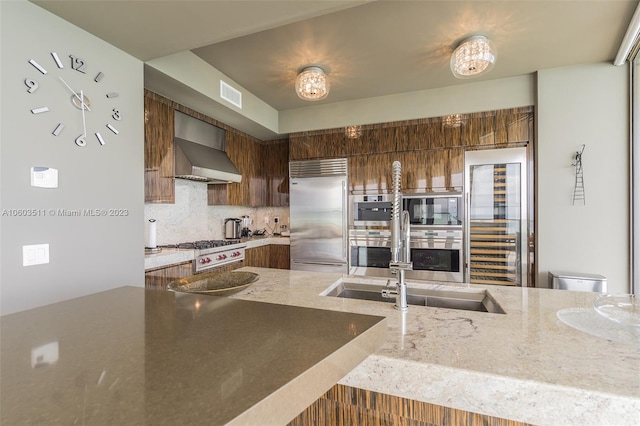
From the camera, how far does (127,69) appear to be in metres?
2.01

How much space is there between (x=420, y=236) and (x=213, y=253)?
222 centimetres

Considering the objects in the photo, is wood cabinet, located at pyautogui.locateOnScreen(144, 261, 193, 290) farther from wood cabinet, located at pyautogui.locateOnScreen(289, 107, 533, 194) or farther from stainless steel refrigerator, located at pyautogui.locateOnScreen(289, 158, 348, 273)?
wood cabinet, located at pyautogui.locateOnScreen(289, 107, 533, 194)

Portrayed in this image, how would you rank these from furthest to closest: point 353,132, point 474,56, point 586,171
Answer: point 353,132
point 586,171
point 474,56

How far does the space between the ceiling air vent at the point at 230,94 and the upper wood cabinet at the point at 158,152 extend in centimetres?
51

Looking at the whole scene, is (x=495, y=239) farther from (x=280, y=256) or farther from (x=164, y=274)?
(x=164, y=274)

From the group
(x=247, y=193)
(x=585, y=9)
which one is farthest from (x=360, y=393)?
(x=247, y=193)

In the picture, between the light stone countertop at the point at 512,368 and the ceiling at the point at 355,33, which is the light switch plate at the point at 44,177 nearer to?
the ceiling at the point at 355,33

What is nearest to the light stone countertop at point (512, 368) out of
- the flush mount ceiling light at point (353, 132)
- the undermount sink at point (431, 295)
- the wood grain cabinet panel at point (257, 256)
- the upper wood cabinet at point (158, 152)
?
the undermount sink at point (431, 295)

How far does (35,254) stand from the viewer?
1.53 meters

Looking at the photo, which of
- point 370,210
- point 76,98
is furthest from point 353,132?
point 76,98

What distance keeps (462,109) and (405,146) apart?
683 millimetres

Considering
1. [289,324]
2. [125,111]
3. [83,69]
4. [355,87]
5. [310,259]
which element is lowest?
[310,259]

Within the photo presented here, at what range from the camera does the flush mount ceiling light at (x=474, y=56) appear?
2.24 metres

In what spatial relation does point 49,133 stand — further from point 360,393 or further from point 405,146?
point 405,146
